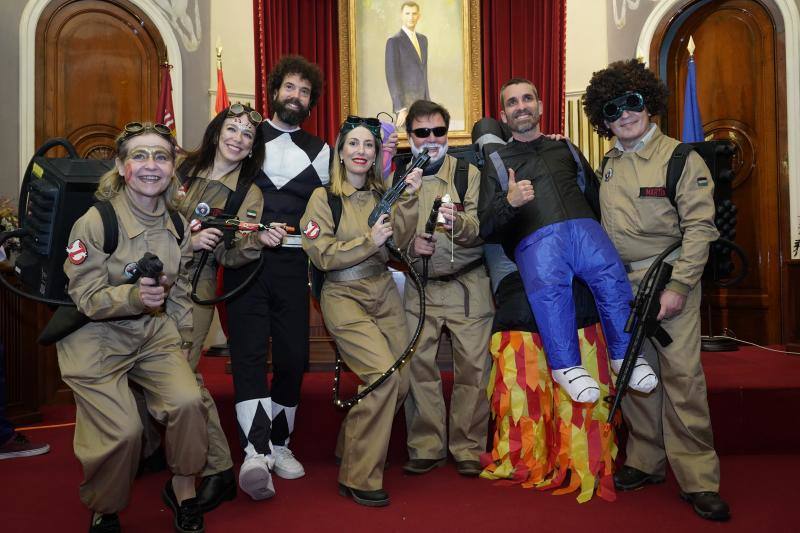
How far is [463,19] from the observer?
720cm

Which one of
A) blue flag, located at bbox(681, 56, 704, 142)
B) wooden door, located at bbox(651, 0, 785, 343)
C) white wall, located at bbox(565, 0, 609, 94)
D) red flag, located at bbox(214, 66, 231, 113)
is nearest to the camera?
blue flag, located at bbox(681, 56, 704, 142)

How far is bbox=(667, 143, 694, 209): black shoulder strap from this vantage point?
296 centimetres

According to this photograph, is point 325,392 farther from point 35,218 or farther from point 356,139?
point 35,218

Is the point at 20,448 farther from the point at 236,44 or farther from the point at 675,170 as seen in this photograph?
the point at 236,44

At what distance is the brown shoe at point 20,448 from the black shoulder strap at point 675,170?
11.8 ft

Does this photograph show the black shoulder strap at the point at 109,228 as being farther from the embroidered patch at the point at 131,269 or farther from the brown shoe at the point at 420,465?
the brown shoe at the point at 420,465

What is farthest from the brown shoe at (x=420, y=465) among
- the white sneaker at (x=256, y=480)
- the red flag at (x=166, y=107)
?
the red flag at (x=166, y=107)

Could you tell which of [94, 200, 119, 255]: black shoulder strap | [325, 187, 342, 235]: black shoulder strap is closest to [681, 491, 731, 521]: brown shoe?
[325, 187, 342, 235]: black shoulder strap

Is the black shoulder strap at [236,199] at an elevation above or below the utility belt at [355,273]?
above

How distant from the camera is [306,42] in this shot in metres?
7.25

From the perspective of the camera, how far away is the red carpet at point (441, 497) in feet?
9.06

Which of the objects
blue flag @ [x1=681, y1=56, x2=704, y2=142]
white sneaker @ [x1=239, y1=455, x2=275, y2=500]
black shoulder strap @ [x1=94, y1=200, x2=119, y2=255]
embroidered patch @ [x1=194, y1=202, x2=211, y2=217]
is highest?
blue flag @ [x1=681, y1=56, x2=704, y2=142]

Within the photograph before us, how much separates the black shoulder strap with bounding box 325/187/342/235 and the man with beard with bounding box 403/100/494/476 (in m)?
0.42

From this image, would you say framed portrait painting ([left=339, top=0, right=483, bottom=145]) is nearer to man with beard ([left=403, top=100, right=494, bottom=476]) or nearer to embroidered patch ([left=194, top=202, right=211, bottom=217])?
man with beard ([left=403, top=100, right=494, bottom=476])
